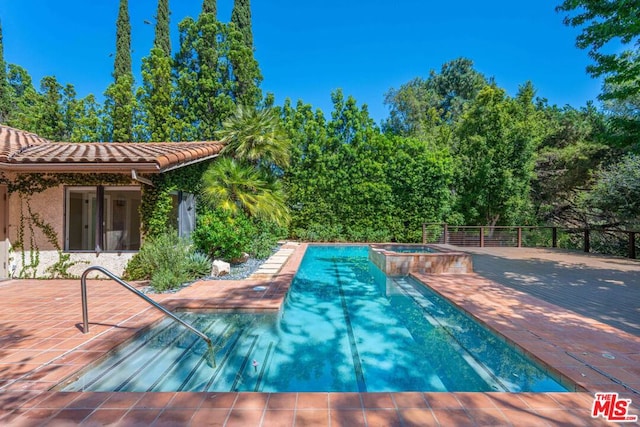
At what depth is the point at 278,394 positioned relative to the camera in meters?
2.93

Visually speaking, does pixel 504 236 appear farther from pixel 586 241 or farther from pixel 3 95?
pixel 3 95

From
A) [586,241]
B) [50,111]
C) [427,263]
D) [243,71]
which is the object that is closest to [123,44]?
[50,111]

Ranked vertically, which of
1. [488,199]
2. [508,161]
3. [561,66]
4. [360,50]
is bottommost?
[488,199]

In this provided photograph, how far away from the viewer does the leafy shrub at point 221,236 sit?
8.87 m

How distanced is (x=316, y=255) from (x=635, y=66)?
479 inches

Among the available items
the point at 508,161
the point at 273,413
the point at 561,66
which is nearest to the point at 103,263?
the point at 273,413

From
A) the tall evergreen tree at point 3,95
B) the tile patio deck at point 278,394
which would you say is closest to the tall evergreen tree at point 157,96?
the tall evergreen tree at point 3,95

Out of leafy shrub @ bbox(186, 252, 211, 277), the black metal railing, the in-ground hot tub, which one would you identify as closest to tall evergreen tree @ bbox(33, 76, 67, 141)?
leafy shrub @ bbox(186, 252, 211, 277)

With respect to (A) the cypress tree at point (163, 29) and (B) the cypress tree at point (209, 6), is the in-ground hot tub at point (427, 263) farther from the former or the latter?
(A) the cypress tree at point (163, 29)

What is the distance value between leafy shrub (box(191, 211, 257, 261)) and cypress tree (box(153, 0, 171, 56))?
1993 cm

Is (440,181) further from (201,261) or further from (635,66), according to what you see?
(201,261)

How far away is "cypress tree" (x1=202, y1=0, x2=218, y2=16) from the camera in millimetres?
22047

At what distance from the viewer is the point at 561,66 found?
16.8 m

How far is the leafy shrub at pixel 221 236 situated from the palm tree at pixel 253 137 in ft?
11.7
